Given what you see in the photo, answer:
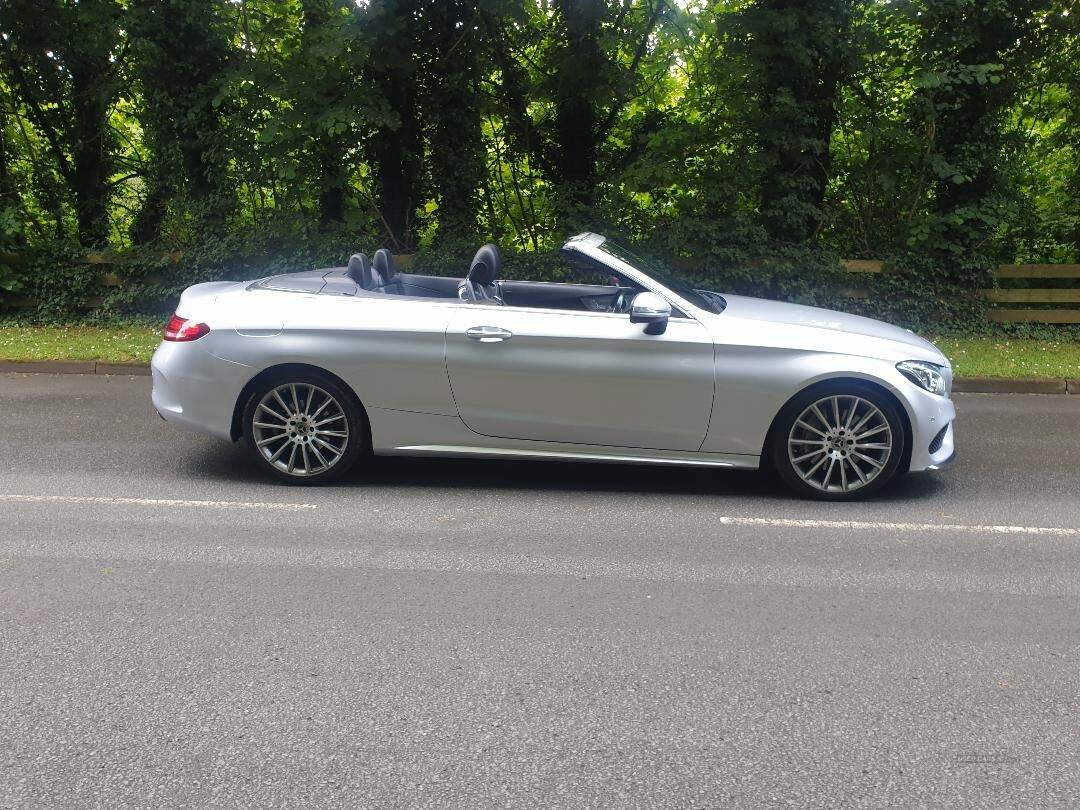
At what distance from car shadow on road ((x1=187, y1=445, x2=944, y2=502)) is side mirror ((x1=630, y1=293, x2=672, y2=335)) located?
→ 0.94 m

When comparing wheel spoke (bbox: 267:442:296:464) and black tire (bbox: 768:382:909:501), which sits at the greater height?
black tire (bbox: 768:382:909:501)

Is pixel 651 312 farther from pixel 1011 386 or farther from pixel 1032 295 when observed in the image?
pixel 1032 295

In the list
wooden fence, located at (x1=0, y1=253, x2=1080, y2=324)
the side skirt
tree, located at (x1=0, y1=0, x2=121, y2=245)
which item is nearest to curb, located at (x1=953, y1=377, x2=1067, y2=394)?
wooden fence, located at (x1=0, y1=253, x2=1080, y2=324)

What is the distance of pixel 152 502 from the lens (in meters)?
5.82

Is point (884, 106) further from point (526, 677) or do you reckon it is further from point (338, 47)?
point (526, 677)

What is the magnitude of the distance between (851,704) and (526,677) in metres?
1.14

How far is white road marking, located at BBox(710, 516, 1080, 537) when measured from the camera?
5414 mm

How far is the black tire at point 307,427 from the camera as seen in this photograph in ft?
20.0

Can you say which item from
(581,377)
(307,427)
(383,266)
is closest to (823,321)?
(581,377)

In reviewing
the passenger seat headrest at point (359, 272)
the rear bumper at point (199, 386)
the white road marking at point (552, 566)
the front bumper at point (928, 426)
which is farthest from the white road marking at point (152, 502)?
the front bumper at point (928, 426)

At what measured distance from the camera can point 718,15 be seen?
1305cm

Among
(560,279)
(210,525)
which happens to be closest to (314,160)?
(560,279)

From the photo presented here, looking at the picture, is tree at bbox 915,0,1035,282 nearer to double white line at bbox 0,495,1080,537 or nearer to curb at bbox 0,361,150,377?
double white line at bbox 0,495,1080,537

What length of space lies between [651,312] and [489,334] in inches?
38.4
